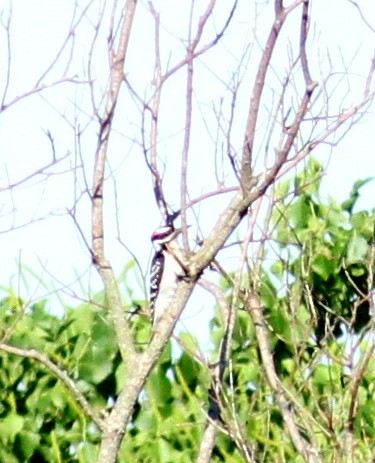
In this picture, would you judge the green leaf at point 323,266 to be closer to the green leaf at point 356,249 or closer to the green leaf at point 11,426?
the green leaf at point 356,249

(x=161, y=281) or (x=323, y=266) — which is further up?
(x=161, y=281)

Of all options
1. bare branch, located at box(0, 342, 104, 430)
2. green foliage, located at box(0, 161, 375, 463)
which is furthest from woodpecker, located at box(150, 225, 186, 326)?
bare branch, located at box(0, 342, 104, 430)

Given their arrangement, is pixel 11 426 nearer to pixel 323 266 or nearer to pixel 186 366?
pixel 186 366

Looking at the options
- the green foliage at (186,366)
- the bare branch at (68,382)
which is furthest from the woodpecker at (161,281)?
the bare branch at (68,382)

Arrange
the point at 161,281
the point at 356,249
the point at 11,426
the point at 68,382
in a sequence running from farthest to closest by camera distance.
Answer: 1. the point at 161,281
2. the point at 11,426
3. the point at 356,249
4. the point at 68,382

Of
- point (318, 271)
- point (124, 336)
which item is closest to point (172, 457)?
point (318, 271)

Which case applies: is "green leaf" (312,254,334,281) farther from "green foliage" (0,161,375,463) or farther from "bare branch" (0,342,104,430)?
"bare branch" (0,342,104,430)

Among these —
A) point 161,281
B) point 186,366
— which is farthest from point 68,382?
point 161,281

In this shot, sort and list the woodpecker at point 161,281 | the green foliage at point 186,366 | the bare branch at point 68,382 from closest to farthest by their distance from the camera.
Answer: the bare branch at point 68,382
the green foliage at point 186,366
the woodpecker at point 161,281

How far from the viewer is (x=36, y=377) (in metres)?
6.08

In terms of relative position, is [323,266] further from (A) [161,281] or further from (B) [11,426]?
(B) [11,426]

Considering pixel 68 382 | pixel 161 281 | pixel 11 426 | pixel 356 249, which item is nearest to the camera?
pixel 68 382

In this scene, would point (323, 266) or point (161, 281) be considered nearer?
point (323, 266)

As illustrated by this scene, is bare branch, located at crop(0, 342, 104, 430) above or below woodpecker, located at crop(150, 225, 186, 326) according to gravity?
below
